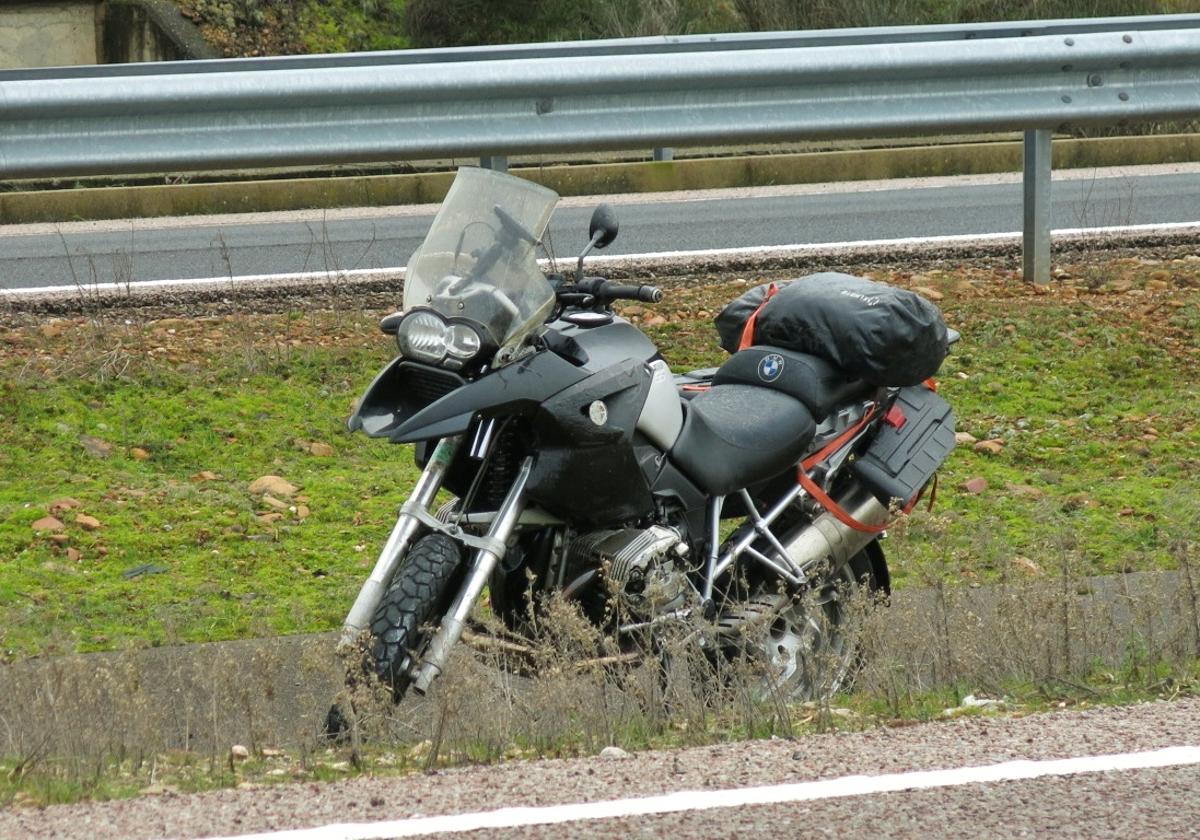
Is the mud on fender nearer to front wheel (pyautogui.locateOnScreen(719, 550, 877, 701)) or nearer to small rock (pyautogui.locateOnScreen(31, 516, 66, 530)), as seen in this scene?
front wheel (pyautogui.locateOnScreen(719, 550, 877, 701))

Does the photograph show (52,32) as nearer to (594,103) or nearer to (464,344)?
(594,103)

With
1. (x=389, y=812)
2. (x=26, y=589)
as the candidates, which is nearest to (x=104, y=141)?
(x=26, y=589)

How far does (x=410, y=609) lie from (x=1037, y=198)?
16.3 feet

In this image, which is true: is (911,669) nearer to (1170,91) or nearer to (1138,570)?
(1138,570)

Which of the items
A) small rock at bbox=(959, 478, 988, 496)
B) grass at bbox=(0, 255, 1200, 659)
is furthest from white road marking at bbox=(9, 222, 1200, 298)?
small rock at bbox=(959, 478, 988, 496)

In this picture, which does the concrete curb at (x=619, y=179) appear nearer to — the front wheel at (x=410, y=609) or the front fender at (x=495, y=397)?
the front fender at (x=495, y=397)

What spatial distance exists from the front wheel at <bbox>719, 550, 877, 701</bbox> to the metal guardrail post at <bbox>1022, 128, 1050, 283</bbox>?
135 inches

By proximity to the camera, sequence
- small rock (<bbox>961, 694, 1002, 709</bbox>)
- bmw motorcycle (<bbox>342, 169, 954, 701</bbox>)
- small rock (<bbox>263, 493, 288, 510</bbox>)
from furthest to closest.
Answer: small rock (<bbox>263, 493, 288, 510</bbox>) < small rock (<bbox>961, 694, 1002, 709</bbox>) < bmw motorcycle (<bbox>342, 169, 954, 701</bbox>)

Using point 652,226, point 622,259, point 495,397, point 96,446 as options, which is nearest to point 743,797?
point 495,397

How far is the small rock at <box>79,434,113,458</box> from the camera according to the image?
6926 millimetres

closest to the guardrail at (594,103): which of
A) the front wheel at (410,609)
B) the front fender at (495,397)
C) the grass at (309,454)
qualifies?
the grass at (309,454)

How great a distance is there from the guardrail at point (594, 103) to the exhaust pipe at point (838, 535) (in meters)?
2.90

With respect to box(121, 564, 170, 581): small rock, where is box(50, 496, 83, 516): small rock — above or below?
above

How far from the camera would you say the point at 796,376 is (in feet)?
17.0
